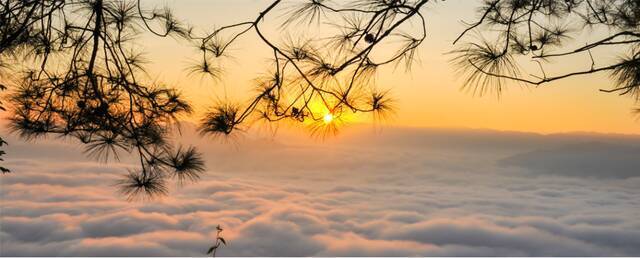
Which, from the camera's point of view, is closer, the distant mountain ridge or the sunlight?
the sunlight

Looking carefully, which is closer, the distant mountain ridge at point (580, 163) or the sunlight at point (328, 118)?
the sunlight at point (328, 118)

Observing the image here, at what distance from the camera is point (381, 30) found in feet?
7.66

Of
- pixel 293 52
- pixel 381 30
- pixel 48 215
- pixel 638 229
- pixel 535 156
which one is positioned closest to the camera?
Result: pixel 381 30

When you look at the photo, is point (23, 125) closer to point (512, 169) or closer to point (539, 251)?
point (539, 251)

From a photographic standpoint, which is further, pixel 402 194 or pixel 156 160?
pixel 402 194

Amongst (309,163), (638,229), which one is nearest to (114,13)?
(638,229)

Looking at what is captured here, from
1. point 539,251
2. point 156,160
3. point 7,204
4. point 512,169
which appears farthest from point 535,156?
point 156,160

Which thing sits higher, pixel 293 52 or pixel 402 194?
pixel 402 194

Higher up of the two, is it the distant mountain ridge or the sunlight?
the distant mountain ridge

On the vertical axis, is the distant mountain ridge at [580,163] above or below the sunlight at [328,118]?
above

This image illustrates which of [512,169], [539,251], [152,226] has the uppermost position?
[512,169]

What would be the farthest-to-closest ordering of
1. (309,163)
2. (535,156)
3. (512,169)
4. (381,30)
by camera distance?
(535,156) < (512,169) < (309,163) < (381,30)

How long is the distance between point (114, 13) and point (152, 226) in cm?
8546

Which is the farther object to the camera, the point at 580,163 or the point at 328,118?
the point at 580,163
